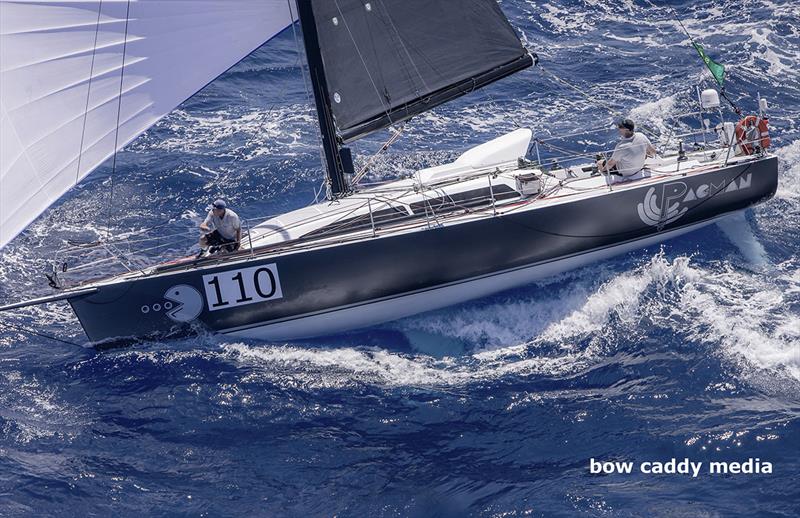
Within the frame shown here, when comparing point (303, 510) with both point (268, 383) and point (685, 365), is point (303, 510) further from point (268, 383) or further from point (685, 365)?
point (685, 365)

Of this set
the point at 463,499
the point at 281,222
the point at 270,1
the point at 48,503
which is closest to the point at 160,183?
the point at 281,222

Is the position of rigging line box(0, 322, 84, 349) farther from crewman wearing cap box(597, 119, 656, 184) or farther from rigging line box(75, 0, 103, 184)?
crewman wearing cap box(597, 119, 656, 184)

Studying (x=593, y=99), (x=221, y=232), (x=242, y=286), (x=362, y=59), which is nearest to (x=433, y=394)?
(x=242, y=286)

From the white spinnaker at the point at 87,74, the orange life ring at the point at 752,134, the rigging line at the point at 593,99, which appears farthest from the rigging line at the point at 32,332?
the orange life ring at the point at 752,134

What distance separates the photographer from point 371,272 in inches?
501

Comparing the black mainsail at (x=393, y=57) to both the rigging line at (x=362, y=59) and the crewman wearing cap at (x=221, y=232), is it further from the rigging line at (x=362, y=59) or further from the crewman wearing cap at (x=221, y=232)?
the crewman wearing cap at (x=221, y=232)

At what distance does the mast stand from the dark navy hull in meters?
1.53

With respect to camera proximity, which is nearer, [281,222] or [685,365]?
[685,365]

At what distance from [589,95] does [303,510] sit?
12.1m

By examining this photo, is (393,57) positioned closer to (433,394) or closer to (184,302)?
(184,302)

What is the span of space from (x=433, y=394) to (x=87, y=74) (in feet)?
19.6

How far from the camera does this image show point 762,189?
14.0 m

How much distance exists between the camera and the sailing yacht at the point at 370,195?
453 inches

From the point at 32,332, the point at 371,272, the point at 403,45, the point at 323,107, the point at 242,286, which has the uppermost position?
the point at 403,45
